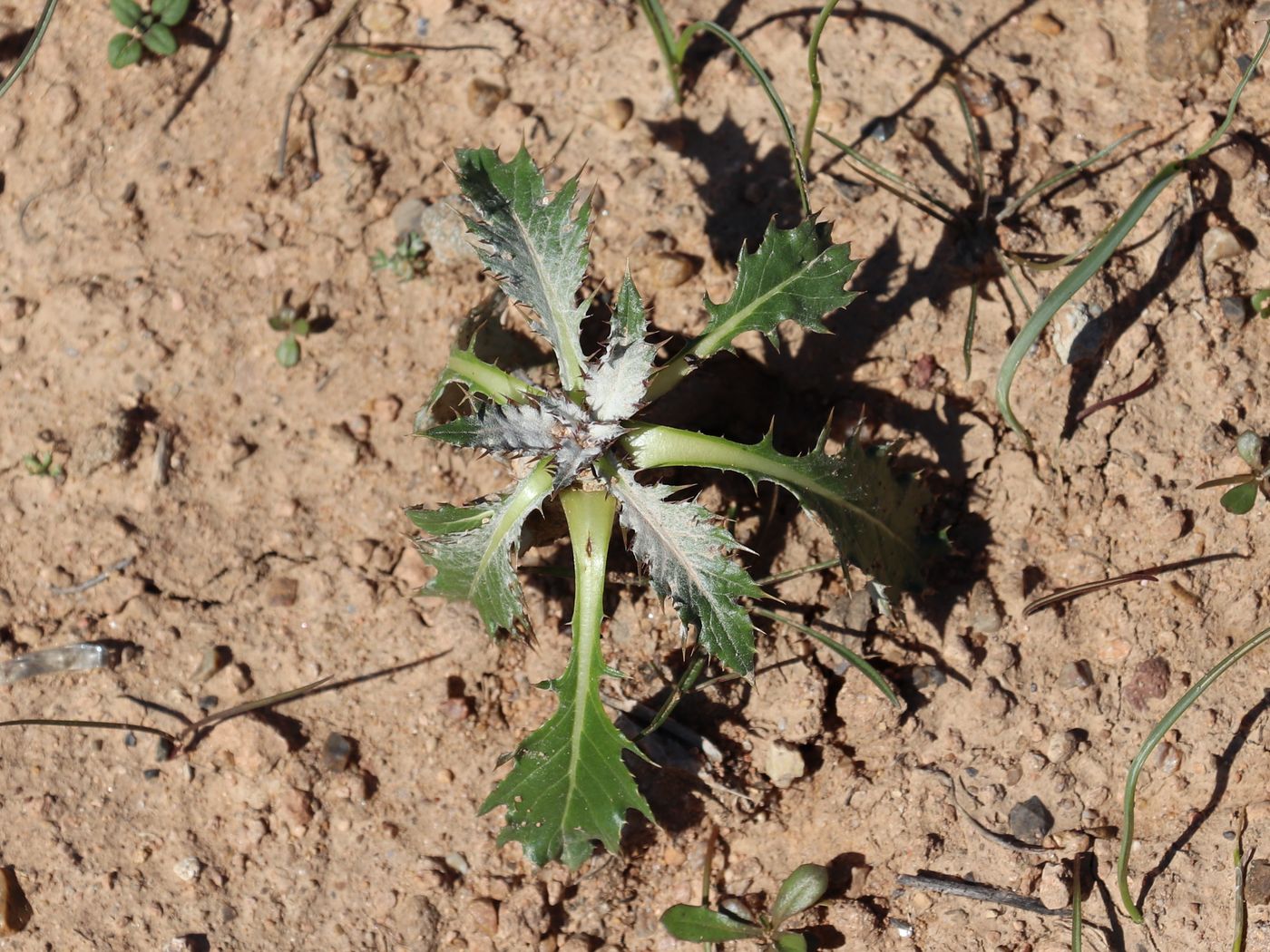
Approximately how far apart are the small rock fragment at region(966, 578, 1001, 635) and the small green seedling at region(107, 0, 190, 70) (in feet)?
10.9

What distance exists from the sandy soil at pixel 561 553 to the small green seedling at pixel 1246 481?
0.24 feet

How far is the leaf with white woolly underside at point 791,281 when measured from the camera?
113 inches

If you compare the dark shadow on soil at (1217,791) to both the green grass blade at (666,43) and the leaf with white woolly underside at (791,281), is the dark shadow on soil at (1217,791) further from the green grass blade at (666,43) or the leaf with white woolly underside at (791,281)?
the green grass blade at (666,43)

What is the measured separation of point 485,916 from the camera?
3154 mm

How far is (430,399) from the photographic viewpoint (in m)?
3.14

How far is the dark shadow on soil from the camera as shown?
2.98 metres

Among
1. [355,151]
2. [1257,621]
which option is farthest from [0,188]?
[1257,621]

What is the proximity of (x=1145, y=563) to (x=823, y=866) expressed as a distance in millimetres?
1315

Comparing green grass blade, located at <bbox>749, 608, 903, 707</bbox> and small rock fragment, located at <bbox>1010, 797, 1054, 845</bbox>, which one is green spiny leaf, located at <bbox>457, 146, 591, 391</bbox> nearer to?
green grass blade, located at <bbox>749, 608, 903, 707</bbox>

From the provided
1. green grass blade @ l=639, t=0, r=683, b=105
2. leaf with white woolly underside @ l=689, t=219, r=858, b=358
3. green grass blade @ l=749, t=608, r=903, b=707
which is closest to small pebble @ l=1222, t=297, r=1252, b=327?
leaf with white woolly underside @ l=689, t=219, r=858, b=358

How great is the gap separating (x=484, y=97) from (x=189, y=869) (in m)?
2.68

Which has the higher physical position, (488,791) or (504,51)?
(504,51)

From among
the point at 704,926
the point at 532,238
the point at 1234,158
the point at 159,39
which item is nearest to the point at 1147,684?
the point at 704,926

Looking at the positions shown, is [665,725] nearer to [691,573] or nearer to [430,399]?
[691,573]
